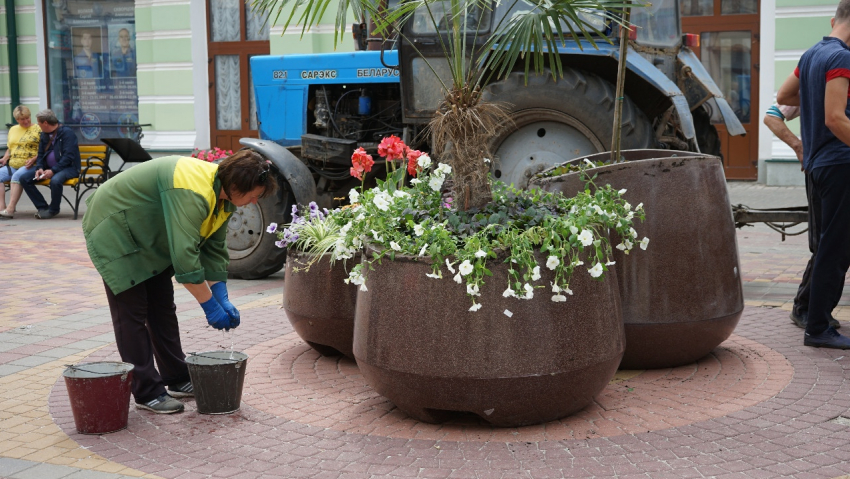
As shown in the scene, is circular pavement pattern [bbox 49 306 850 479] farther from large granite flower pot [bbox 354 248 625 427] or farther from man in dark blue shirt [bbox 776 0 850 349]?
man in dark blue shirt [bbox 776 0 850 349]

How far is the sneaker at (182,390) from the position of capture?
15.7 ft

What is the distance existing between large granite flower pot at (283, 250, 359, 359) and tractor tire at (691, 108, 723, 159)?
15.2ft

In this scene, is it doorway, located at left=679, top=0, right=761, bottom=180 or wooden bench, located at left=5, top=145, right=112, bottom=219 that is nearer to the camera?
wooden bench, located at left=5, top=145, right=112, bottom=219

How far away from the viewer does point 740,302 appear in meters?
5.11

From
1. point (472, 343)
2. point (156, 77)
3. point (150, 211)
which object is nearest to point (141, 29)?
point (156, 77)

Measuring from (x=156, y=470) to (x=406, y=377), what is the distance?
1.08 m

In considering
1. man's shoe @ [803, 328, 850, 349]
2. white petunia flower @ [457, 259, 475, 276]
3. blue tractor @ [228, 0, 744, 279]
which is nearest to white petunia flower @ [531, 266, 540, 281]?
white petunia flower @ [457, 259, 475, 276]

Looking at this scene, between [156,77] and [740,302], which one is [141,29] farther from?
[740,302]

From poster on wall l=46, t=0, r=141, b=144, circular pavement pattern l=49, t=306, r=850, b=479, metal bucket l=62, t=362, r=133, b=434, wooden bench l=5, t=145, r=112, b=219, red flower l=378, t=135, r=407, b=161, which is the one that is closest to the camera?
circular pavement pattern l=49, t=306, r=850, b=479

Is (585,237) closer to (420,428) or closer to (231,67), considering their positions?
(420,428)

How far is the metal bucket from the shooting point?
414cm

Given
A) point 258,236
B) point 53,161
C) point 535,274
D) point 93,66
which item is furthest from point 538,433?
point 93,66

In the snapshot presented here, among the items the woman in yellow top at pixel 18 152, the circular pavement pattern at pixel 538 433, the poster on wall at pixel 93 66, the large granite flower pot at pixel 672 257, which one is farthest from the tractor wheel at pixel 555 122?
the poster on wall at pixel 93 66

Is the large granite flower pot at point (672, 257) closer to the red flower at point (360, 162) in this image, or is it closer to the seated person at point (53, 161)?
Answer: the red flower at point (360, 162)
